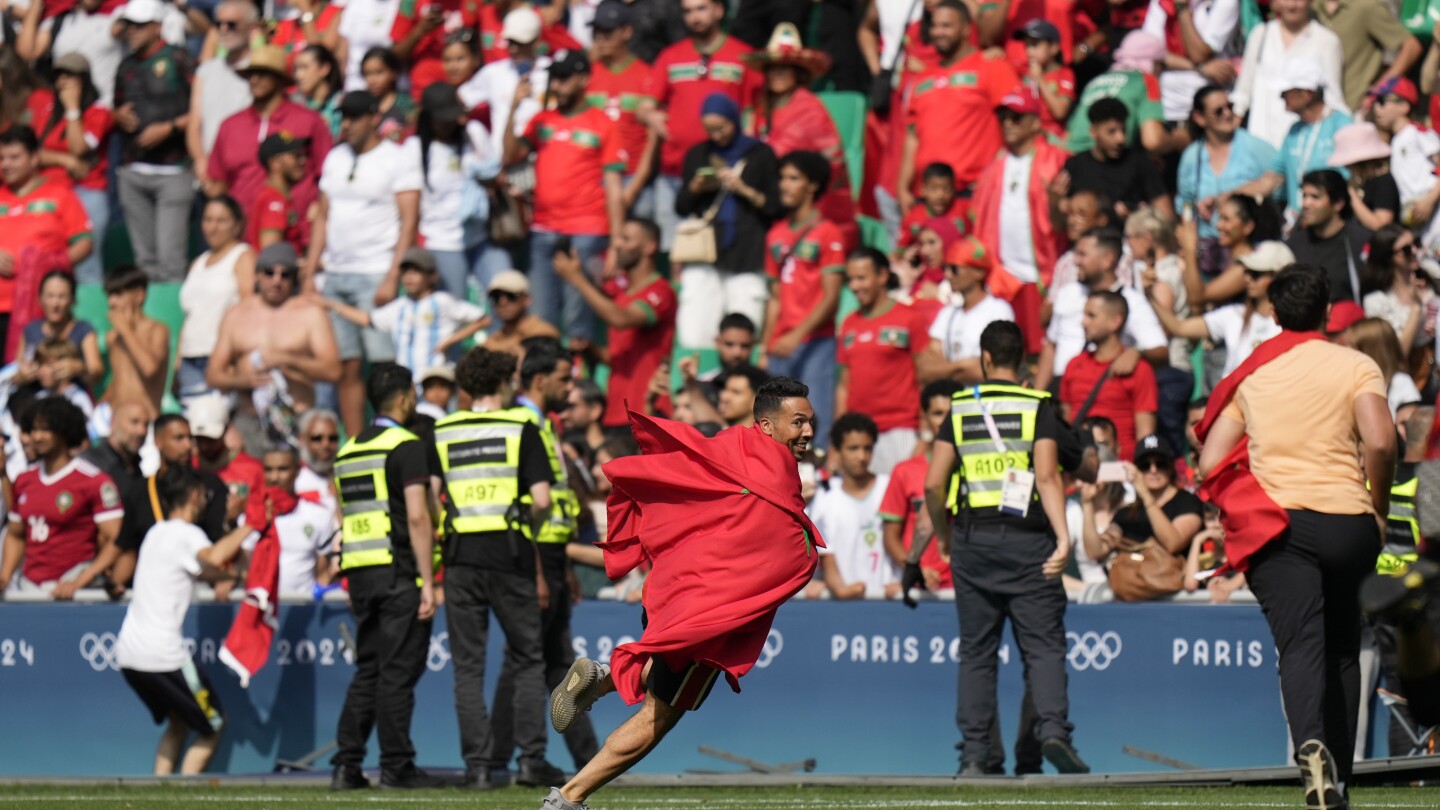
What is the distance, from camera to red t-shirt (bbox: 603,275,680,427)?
17.3m

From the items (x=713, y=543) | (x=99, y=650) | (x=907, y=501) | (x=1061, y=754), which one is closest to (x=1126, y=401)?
(x=907, y=501)

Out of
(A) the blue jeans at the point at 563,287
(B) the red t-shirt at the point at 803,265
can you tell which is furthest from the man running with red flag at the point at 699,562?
(A) the blue jeans at the point at 563,287

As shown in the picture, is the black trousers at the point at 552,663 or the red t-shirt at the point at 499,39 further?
the red t-shirt at the point at 499,39

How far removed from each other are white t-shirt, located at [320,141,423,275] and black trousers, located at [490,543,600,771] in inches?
231

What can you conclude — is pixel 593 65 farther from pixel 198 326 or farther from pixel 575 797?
pixel 575 797

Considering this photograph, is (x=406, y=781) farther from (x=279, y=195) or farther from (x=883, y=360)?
(x=279, y=195)

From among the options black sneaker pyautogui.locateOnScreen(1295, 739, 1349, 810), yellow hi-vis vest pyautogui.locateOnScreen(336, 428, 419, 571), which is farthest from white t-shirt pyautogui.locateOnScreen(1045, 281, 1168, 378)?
black sneaker pyautogui.locateOnScreen(1295, 739, 1349, 810)

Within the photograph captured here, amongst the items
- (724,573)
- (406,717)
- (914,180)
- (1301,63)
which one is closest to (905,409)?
(914,180)

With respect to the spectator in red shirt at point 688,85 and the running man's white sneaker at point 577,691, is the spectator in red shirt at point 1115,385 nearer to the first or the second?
the spectator in red shirt at point 688,85

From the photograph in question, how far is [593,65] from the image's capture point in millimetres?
18234

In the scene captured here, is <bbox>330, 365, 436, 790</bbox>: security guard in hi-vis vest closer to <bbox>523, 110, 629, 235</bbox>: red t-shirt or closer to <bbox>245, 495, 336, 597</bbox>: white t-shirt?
<bbox>245, 495, 336, 597</bbox>: white t-shirt

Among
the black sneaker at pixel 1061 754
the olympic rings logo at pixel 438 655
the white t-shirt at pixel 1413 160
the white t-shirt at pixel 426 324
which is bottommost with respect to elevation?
the olympic rings logo at pixel 438 655

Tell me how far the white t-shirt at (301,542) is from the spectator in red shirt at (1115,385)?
196 inches

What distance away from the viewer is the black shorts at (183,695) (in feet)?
45.5
